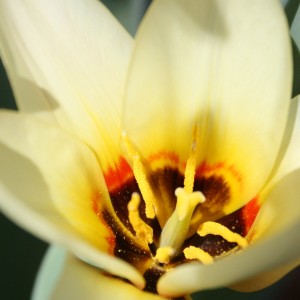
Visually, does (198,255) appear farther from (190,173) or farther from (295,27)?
(295,27)

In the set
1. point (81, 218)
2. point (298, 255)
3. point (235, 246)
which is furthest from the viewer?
point (235, 246)

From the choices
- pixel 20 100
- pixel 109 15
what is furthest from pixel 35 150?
pixel 109 15

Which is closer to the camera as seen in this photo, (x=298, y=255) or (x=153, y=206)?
(x=298, y=255)

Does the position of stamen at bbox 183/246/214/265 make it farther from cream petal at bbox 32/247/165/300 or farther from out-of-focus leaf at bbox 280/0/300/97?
out-of-focus leaf at bbox 280/0/300/97

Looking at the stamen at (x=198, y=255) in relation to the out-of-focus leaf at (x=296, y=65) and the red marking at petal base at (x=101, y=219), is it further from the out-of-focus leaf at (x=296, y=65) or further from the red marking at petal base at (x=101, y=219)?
the out-of-focus leaf at (x=296, y=65)

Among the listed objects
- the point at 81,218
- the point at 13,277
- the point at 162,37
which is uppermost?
the point at 162,37

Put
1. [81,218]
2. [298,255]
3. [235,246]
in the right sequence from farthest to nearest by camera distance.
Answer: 1. [235,246]
2. [81,218]
3. [298,255]

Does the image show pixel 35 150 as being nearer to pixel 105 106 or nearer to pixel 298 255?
pixel 105 106
